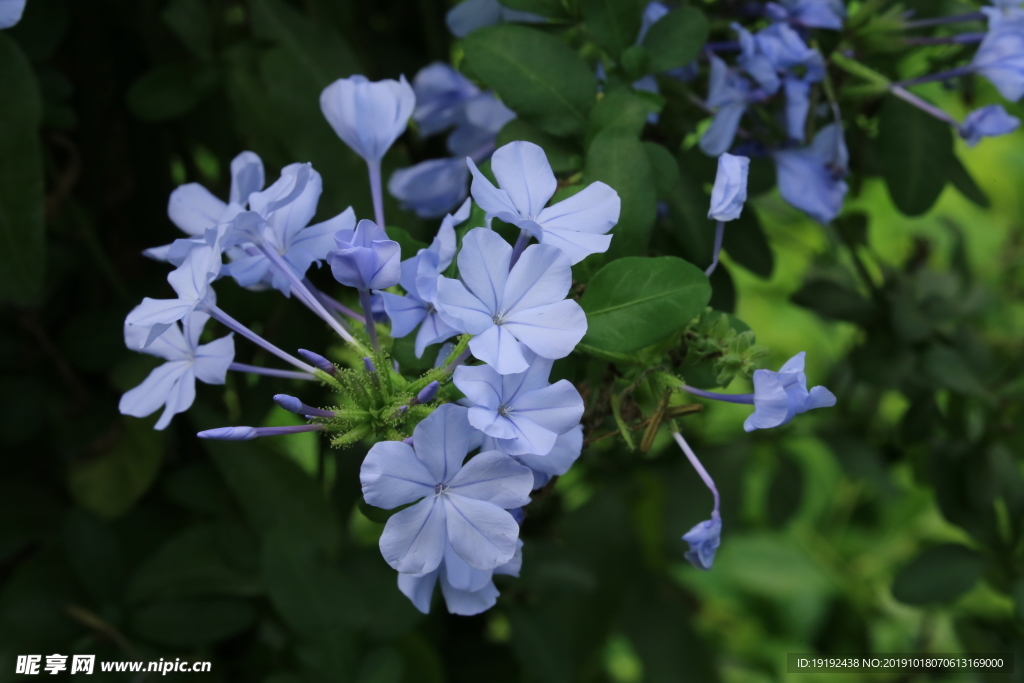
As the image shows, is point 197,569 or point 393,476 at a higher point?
point 393,476

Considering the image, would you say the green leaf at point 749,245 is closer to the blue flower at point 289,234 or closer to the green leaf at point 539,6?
the green leaf at point 539,6

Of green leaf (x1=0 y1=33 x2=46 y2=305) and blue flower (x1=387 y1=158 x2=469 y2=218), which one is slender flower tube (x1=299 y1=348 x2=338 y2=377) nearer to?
blue flower (x1=387 y1=158 x2=469 y2=218)

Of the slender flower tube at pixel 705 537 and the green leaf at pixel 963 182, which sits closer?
the slender flower tube at pixel 705 537

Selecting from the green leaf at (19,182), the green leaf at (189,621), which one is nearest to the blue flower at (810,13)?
the green leaf at (19,182)

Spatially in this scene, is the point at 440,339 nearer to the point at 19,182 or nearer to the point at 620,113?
the point at 620,113

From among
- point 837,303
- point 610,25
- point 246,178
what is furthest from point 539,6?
point 837,303

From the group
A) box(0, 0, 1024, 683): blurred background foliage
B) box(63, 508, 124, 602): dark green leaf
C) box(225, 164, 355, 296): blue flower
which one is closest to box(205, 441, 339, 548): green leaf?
box(0, 0, 1024, 683): blurred background foliage
